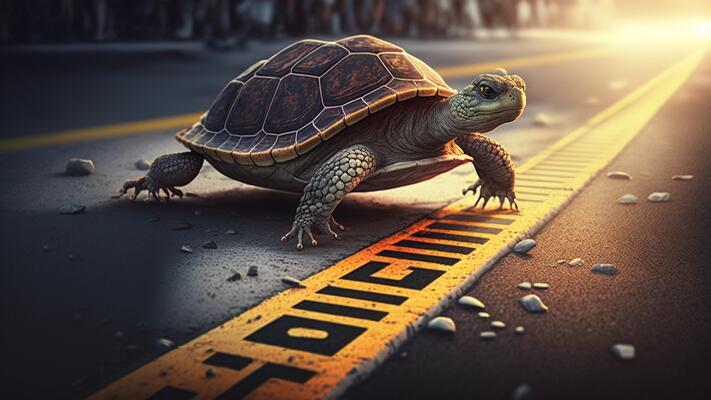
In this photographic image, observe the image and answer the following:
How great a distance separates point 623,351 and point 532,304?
1.76 feet

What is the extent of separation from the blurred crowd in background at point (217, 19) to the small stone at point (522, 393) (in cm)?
1411

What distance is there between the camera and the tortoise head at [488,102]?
471 cm

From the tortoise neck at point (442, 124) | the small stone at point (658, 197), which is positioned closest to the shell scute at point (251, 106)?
the tortoise neck at point (442, 124)

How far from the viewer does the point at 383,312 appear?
3.52m

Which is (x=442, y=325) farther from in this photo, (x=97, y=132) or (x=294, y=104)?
(x=97, y=132)

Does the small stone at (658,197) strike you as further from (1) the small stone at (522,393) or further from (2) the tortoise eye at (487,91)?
(1) the small stone at (522,393)

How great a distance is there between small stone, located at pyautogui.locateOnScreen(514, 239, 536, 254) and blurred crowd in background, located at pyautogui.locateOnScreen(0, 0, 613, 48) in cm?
1270

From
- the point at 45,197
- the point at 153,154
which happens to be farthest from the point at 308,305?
the point at 153,154

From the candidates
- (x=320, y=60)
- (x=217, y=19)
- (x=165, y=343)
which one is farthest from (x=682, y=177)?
(x=217, y=19)

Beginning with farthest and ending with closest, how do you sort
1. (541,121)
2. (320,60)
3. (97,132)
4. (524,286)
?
(541,121)
(97,132)
(320,60)
(524,286)

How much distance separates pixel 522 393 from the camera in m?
2.76

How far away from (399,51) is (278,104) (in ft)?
2.70

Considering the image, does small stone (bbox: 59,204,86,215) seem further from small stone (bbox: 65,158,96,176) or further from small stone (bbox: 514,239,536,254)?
small stone (bbox: 514,239,536,254)

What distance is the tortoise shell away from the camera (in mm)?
4898
